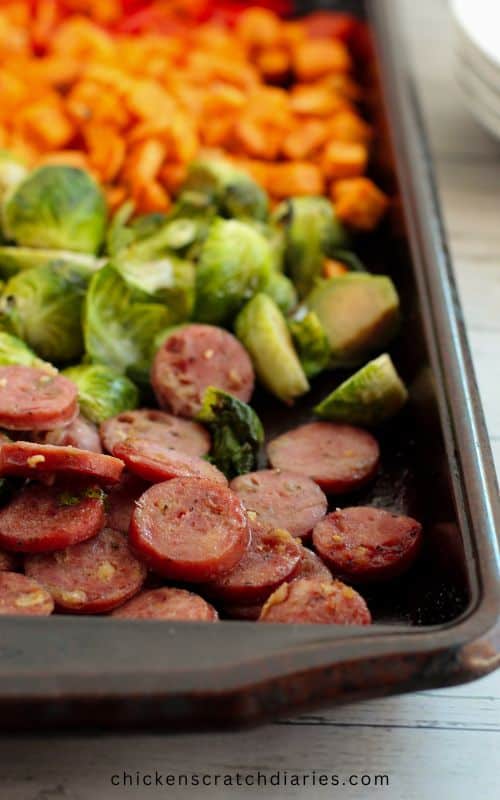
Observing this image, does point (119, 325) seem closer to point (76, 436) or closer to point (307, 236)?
point (76, 436)

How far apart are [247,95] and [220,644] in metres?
2.26

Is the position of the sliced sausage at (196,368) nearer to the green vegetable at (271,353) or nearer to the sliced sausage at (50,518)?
the green vegetable at (271,353)

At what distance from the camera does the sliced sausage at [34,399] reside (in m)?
1.82

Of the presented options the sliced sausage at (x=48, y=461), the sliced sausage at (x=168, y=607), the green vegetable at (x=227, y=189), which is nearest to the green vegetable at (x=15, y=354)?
the sliced sausage at (x=48, y=461)

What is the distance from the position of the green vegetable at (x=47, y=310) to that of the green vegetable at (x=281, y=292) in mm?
473

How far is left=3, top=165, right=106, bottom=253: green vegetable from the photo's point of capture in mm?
2480

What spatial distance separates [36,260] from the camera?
95.4 inches

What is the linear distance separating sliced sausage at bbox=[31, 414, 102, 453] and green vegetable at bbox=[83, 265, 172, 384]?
0.27m

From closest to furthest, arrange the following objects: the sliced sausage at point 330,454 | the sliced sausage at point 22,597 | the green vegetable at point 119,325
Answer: the sliced sausage at point 22,597 < the sliced sausage at point 330,454 < the green vegetable at point 119,325

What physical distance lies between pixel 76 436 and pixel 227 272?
0.65m

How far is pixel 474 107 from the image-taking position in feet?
10.3

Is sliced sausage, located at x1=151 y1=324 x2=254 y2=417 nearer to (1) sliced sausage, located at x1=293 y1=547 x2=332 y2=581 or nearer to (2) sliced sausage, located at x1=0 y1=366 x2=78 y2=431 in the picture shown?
(2) sliced sausage, located at x1=0 y1=366 x2=78 y2=431

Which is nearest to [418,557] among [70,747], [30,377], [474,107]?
[70,747]

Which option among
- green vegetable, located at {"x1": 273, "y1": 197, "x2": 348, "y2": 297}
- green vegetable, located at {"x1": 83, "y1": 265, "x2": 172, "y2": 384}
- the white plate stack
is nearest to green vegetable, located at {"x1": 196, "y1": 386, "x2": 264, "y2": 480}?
green vegetable, located at {"x1": 83, "y1": 265, "x2": 172, "y2": 384}
